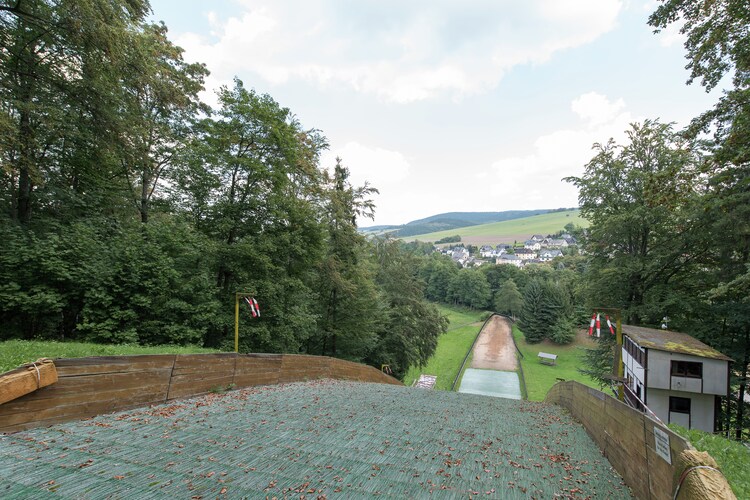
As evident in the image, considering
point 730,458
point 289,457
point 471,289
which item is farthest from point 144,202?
point 471,289

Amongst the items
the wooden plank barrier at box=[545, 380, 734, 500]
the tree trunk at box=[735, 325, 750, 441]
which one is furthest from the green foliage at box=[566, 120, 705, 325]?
the wooden plank barrier at box=[545, 380, 734, 500]

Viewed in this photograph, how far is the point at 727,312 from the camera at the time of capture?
41.5 ft

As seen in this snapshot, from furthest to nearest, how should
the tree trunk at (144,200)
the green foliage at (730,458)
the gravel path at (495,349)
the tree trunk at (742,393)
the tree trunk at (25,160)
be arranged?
the gravel path at (495,349)
the tree trunk at (144,200)
the tree trunk at (742,393)
the tree trunk at (25,160)
the green foliage at (730,458)

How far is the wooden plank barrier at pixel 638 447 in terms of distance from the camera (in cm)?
264

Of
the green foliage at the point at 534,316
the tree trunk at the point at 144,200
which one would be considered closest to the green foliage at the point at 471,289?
the green foliage at the point at 534,316

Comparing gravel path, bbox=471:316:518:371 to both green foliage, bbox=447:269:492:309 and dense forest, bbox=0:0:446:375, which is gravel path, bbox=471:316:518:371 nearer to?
green foliage, bbox=447:269:492:309

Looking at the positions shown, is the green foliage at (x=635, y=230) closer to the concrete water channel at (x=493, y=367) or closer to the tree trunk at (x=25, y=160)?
the concrete water channel at (x=493, y=367)

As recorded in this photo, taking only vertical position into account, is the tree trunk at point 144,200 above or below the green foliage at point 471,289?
above

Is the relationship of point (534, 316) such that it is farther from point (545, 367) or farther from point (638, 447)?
point (638, 447)

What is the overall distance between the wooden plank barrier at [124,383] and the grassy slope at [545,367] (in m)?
25.1

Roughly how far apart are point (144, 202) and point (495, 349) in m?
43.9

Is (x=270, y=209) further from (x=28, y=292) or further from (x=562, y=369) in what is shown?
(x=562, y=369)

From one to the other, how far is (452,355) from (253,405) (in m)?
37.8

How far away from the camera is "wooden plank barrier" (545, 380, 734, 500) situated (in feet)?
8.67
